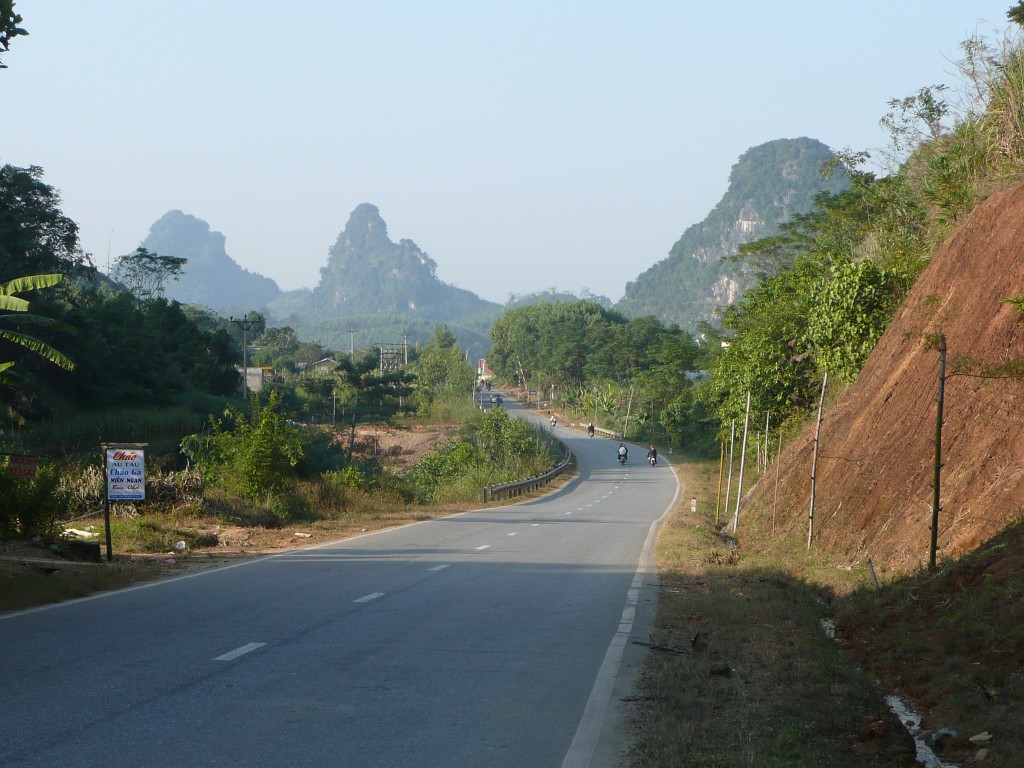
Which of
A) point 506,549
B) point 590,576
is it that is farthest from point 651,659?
point 506,549

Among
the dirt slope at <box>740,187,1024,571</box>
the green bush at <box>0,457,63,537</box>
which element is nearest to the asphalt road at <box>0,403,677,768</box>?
the green bush at <box>0,457,63,537</box>

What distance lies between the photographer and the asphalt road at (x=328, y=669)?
6730 mm

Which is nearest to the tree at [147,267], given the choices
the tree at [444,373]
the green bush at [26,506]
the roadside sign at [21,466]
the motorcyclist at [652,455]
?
the tree at [444,373]

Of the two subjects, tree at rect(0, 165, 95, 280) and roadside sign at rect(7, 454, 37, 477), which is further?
tree at rect(0, 165, 95, 280)

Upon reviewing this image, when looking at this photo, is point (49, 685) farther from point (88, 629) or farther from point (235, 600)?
point (235, 600)

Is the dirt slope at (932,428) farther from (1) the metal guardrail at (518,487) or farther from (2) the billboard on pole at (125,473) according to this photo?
(1) the metal guardrail at (518,487)

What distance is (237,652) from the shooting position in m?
9.62

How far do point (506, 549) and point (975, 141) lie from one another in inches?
529

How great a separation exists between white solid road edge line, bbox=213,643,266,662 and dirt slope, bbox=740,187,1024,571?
8243 millimetres

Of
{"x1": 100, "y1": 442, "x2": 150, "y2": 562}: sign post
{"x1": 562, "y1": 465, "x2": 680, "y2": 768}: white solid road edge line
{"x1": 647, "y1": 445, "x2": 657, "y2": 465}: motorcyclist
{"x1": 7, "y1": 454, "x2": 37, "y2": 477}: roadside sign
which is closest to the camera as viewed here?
{"x1": 562, "y1": 465, "x2": 680, "y2": 768}: white solid road edge line

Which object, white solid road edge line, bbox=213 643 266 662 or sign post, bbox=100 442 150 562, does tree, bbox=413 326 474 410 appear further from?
white solid road edge line, bbox=213 643 266 662

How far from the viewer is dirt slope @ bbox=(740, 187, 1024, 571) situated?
1437cm

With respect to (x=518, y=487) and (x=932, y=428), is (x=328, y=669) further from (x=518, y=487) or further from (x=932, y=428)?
(x=518, y=487)

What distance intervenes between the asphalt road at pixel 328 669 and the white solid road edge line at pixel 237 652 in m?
0.03
